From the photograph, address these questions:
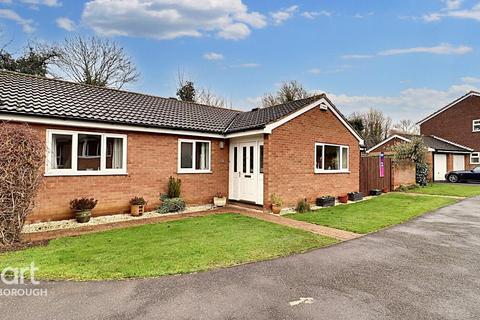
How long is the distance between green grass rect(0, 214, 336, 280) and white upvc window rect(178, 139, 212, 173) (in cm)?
368

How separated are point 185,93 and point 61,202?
57.3 feet

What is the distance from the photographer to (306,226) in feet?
28.2

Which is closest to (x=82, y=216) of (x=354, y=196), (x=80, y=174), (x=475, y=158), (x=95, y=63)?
(x=80, y=174)

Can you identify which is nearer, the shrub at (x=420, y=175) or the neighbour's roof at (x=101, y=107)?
the neighbour's roof at (x=101, y=107)

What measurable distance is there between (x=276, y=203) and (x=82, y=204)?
658cm

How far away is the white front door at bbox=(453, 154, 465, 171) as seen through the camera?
2944 cm

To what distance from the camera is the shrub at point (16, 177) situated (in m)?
6.12

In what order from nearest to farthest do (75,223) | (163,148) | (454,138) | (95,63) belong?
(75,223) < (163,148) < (95,63) < (454,138)

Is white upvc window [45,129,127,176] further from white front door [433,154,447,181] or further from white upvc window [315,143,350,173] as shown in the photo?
white front door [433,154,447,181]

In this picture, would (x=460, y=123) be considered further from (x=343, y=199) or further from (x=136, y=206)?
(x=136, y=206)

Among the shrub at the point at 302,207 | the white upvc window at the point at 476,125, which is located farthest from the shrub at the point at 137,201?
the white upvc window at the point at 476,125

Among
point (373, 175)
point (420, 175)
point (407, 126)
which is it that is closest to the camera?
point (373, 175)

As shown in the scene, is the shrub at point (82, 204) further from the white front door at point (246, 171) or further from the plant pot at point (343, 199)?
the plant pot at point (343, 199)

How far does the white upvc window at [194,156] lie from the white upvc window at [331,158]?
494 cm
